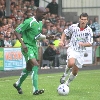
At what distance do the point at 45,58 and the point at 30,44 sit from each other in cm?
1382

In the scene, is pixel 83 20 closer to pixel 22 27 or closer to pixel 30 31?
pixel 30 31

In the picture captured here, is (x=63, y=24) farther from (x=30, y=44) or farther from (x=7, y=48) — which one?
(x=30, y=44)

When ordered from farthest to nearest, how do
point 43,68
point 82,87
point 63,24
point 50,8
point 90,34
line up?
1. point 50,8
2. point 63,24
3. point 43,68
4. point 82,87
5. point 90,34

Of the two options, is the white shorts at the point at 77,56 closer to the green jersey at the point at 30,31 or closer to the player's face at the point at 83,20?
the player's face at the point at 83,20

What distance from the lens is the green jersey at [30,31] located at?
40.5 feet

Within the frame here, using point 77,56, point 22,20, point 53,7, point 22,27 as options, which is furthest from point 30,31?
point 53,7

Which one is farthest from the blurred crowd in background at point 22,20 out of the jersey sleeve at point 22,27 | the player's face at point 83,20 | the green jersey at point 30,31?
the jersey sleeve at point 22,27

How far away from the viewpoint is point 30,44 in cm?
1246

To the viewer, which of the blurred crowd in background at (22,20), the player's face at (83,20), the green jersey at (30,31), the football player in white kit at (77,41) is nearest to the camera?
the green jersey at (30,31)

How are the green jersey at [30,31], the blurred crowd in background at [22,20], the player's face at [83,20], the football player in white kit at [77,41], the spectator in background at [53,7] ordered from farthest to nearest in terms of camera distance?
the spectator in background at [53,7]
the blurred crowd in background at [22,20]
the football player in white kit at [77,41]
the player's face at [83,20]
the green jersey at [30,31]

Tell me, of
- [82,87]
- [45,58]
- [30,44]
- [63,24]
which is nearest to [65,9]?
[63,24]

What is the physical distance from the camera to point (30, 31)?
491 inches

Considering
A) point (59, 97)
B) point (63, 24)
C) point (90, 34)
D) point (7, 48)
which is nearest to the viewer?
point (59, 97)

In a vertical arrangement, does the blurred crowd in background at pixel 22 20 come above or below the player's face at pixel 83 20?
below
